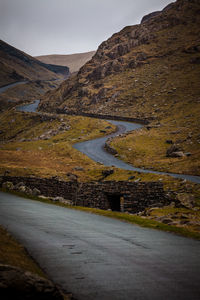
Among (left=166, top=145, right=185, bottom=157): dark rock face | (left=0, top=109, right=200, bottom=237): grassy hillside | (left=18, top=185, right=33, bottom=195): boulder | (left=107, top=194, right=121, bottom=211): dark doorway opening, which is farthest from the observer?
(left=166, top=145, right=185, bottom=157): dark rock face

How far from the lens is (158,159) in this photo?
1553 inches

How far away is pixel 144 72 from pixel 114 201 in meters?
93.6

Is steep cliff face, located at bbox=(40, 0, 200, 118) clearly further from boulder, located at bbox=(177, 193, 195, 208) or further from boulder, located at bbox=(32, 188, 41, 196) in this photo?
boulder, located at bbox=(32, 188, 41, 196)

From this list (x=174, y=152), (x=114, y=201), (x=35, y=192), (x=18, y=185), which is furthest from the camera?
(x=174, y=152)

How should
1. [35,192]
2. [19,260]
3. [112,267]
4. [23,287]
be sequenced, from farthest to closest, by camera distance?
[35,192] → [112,267] → [19,260] → [23,287]

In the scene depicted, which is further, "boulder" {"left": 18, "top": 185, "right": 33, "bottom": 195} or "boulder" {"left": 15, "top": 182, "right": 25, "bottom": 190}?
"boulder" {"left": 15, "top": 182, "right": 25, "bottom": 190}

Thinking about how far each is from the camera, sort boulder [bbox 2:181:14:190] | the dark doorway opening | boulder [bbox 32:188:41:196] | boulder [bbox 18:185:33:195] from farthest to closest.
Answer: the dark doorway opening < boulder [bbox 2:181:14:190] < boulder [bbox 32:188:41:196] < boulder [bbox 18:185:33:195]

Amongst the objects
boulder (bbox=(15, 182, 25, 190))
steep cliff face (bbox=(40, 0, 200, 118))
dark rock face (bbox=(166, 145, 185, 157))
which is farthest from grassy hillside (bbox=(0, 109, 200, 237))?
steep cliff face (bbox=(40, 0, 200, 118))

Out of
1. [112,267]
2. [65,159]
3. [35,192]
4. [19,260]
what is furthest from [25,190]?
[65,159]

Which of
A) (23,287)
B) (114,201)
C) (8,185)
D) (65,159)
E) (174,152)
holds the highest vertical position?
(174,152)

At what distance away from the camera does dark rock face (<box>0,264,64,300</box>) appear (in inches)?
→ 125

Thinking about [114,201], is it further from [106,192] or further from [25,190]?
[25,190]

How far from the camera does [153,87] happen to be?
3676 inches

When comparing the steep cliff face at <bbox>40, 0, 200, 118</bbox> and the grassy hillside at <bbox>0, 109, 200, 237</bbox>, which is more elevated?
the steep cliff face at <bbox>40, 0, 200, 118</bbox>
